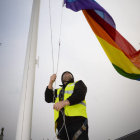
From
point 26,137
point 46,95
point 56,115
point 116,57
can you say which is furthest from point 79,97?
point 116,57

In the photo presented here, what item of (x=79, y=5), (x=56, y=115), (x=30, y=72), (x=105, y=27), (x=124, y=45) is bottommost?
(x=56, y=115)

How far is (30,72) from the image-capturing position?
223 cm

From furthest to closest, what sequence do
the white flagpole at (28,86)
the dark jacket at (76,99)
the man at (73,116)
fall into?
the dark jacket at (76,99)
the man at (73,116)
the white flagpole at (28,86)

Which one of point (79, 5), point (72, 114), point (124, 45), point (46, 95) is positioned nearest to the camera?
point (72, 114)

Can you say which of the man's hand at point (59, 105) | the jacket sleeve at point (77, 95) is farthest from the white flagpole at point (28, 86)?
the jacket sleeve at point (77, 95)

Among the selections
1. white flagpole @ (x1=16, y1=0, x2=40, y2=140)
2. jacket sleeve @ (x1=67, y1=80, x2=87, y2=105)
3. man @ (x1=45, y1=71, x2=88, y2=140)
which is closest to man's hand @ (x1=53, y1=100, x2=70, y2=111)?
man @ (x1=45, y1=71, x2=88, y2=140)

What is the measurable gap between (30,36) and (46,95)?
1141 mm

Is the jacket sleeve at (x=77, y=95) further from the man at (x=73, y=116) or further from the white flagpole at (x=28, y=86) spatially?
the white flagpole at (x=28, y=86)

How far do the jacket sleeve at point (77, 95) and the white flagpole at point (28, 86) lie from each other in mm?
612

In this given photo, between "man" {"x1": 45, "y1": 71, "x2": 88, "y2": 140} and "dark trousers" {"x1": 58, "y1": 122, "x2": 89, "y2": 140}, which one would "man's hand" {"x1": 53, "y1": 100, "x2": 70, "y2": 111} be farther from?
"dark trousers" {"x1": 58, "y1": 122, "x2": 89, "y2": 140}

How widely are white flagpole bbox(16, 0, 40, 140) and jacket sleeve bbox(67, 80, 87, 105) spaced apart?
612 mm

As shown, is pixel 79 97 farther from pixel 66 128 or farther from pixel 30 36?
pixel 30 36

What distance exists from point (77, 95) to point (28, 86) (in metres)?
0.79

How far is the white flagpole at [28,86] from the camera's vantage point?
190 cm
